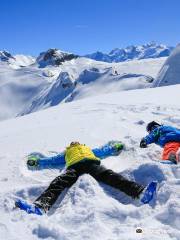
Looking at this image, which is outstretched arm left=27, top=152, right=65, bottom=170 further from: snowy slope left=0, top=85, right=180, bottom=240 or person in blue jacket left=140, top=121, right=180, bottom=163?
person in blue jacket left=140, top=121, right=180, bottom=163

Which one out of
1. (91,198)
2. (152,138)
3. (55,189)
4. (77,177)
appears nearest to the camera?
(91,198)

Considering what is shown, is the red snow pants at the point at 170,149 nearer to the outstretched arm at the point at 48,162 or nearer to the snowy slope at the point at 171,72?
the outstretched arm at the point at 48,162

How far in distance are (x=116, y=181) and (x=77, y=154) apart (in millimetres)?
1207

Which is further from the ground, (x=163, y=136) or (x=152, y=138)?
(x=163, y=136)

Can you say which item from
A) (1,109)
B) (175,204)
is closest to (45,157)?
(175,204)

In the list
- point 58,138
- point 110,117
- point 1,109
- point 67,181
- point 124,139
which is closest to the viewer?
point 67,181

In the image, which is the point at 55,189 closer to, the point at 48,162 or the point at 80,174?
the point at 80,174

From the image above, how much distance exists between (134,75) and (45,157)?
150886mm

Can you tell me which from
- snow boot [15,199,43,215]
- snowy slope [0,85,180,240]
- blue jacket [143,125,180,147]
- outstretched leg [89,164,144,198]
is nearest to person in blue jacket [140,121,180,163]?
blue jacket [143,125,180,147]

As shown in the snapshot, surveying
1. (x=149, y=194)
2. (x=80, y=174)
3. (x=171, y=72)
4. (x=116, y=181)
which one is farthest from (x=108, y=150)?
(x=171, y=72)

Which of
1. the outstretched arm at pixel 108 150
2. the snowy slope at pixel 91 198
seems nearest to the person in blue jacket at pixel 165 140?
the snowy slope at pixel 91 198

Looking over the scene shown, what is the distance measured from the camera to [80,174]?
6902 mm

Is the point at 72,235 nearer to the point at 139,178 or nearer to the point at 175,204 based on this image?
the point at 175,204

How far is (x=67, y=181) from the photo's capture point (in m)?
6.67
